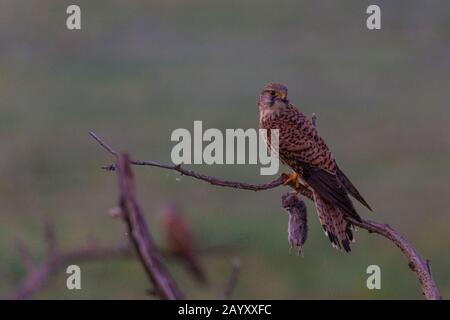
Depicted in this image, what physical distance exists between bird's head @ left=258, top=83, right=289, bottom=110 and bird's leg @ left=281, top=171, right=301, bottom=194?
2.25 feet

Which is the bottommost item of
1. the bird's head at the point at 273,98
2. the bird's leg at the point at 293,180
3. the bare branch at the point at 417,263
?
the bare branch at the point at 417,263

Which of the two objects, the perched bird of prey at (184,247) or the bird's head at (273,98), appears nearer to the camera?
the perched bird of prey at (184,247)

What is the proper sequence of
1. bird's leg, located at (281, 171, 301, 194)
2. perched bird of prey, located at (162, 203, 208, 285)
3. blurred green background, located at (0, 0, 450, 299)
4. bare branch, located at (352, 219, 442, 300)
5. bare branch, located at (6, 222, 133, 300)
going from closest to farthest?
perched bird of prey, located at (162, 203, 208, 285)
bare branch, located at (6, 222, 133, 300)
bare branch, located at (352, 219, 442, 300)
bird's leg, located at (281, 171, 301, 194)
blurred green background, located at (0, 0, 450, 299)

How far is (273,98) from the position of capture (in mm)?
5461

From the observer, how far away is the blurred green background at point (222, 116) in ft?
34.5

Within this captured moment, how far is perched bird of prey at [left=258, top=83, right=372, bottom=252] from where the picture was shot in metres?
3.96

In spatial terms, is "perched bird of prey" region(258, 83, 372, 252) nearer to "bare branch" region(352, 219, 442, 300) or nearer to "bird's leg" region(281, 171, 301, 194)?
"bird's leg" region(281, 171, 301, 194)

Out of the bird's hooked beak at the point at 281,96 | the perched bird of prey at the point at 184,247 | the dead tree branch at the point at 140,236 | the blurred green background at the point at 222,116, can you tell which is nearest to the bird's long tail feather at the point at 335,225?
the bird's hooked beak at the point at 281,96

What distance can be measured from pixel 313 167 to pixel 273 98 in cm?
77

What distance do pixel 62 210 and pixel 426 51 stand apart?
27.0 ft

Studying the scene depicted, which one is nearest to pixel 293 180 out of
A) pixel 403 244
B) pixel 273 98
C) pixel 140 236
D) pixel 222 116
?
pixel 273 98

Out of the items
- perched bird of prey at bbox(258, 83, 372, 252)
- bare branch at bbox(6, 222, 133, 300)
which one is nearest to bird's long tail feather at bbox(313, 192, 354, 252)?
perched bird of prey at bbox(258, 83, 372, 252)

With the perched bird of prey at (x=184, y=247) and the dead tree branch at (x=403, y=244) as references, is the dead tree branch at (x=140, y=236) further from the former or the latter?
the dead tree branch at (x=403, y=244)

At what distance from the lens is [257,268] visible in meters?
10.7
